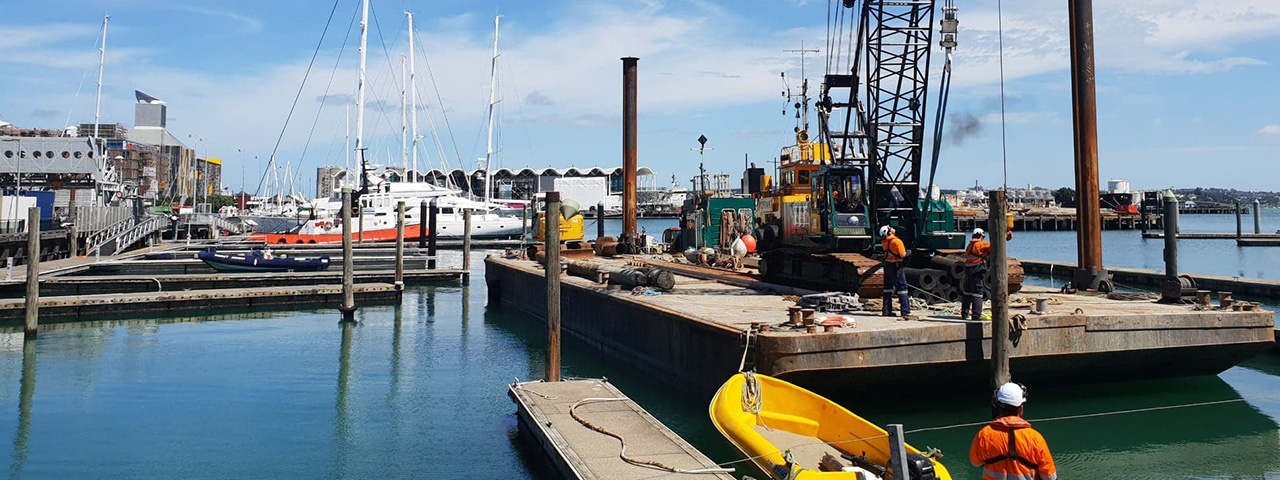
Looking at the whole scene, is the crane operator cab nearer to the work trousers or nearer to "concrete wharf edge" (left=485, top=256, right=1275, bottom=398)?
"concrete wharf edge" (left=485, top=256, right=1275, bottom=398)

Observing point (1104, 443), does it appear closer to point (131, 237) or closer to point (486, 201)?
point (131, 237)

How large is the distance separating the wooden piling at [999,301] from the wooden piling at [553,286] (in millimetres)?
6649

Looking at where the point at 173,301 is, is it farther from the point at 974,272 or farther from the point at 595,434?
the point at 974,272

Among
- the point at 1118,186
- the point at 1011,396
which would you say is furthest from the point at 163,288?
the point at 1118,186

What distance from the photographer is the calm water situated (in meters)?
13.2

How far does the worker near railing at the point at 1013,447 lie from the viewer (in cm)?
663

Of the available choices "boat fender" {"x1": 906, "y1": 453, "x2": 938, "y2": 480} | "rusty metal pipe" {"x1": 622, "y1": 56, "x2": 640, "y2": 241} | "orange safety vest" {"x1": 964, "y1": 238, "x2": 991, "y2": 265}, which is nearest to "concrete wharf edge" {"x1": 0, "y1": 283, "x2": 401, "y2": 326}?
"rusty metal pipe" {"x1": 622, "y1": 56, "x2": 640, "y2": 241}

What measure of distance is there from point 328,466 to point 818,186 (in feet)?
37.5

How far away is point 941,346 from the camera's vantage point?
13570 mm

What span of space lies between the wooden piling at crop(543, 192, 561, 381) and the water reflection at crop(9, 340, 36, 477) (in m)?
7.74

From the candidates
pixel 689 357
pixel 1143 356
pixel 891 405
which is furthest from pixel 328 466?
pixel 1143 356

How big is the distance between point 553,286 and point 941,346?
6155 mm

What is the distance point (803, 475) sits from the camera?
8836mm

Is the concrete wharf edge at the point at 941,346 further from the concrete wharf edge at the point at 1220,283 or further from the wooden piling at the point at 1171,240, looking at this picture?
the concrete wharf edge at the point at 1220,283
